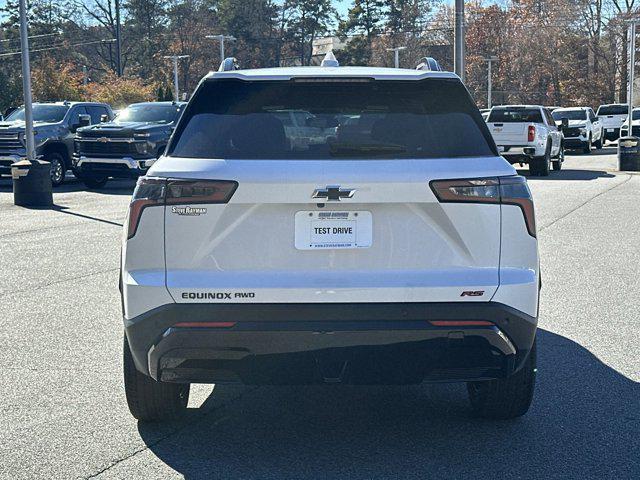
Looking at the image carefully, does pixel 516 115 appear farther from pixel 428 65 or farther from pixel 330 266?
pixel 330 266

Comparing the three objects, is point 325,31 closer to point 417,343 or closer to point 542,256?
point 542,256

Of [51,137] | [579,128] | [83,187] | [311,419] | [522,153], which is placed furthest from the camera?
[579,128]

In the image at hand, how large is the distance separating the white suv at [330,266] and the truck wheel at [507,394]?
1.57 ft

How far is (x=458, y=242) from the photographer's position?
436 cm

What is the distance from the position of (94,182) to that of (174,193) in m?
19.8

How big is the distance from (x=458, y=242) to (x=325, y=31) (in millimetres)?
96521

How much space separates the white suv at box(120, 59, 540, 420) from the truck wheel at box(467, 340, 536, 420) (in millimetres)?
477

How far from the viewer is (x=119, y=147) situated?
2209 cm

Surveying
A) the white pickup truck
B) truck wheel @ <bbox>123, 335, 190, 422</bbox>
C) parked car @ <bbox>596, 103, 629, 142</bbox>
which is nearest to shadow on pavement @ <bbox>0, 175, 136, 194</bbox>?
the white pickup truck

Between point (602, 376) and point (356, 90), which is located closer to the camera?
point (356, 90)

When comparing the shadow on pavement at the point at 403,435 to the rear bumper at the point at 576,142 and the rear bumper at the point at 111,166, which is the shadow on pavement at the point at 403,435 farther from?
the rear bumper at the point at 576,142

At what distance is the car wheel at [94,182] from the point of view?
23312mm

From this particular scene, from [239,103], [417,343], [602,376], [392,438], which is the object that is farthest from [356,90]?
[602,376]

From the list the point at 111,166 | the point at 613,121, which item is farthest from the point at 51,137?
the point at 613,121
